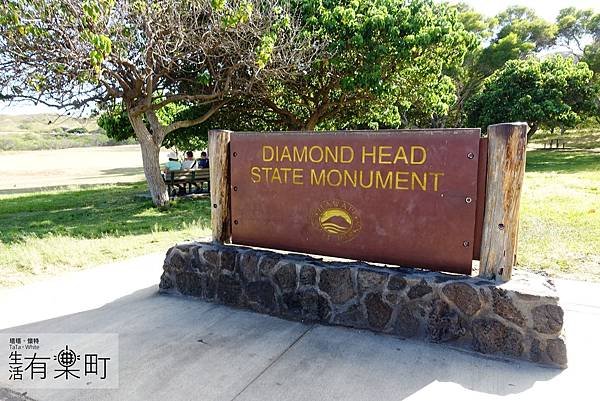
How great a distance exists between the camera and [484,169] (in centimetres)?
363

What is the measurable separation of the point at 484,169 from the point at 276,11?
7.66 m

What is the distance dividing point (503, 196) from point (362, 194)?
1.19 m

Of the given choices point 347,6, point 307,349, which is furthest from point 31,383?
point 347,6

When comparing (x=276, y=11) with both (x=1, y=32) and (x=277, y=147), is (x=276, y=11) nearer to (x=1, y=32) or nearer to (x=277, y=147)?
(x=1, y=32)

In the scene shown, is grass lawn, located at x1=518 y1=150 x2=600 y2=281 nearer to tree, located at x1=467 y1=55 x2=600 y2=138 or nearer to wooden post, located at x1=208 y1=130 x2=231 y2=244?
wooden post, located at x1=208 y1=130 x2=231 y2=244

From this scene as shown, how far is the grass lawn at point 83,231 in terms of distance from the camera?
6195 mm

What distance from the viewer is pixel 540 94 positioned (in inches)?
963

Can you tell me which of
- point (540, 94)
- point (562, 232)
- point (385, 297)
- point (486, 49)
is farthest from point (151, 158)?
point (486, 49)

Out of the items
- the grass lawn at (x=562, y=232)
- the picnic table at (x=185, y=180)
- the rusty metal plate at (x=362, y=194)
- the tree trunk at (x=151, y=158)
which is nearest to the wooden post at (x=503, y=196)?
the rusty metal plate at (x=362, y=194)

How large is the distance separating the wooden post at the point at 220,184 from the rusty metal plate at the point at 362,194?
10 centimetres

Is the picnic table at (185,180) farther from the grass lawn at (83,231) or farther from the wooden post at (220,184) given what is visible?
the wooden post at (220,184)

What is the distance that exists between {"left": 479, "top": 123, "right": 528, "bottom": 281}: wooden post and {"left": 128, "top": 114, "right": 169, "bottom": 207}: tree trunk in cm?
926

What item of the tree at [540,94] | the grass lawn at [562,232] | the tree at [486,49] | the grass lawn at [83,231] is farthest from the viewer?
the tree at [486,49]

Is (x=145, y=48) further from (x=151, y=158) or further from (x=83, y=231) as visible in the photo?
(x=83, y=231)
